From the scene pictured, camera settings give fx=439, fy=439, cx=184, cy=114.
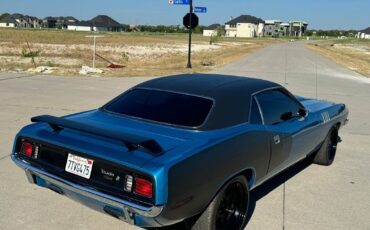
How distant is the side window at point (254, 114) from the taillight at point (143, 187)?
1399mm

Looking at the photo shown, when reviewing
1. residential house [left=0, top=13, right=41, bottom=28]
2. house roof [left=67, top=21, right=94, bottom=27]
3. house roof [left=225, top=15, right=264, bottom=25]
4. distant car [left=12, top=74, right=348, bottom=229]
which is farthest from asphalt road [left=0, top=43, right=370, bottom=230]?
residential house [left=0, top=13, right=41, bottom=28]

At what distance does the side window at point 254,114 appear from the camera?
4000 millimetres

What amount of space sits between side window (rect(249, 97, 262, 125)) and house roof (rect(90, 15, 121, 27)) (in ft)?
562

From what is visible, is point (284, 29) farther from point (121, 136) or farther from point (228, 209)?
point (121, 136)

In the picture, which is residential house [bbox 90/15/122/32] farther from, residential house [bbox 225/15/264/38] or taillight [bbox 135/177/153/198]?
taillight [bbox 135/177/153/198]

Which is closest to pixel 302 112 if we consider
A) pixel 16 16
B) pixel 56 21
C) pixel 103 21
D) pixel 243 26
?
pixel 243 26

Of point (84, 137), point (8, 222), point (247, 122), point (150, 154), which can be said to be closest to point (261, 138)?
point (247, 122)

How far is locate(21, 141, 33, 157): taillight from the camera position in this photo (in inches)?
143

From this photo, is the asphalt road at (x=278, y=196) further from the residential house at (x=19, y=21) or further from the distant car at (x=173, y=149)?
the residential house at (x=19, y=21)

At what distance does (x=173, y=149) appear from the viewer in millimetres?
3166

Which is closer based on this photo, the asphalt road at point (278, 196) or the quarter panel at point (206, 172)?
the quarter panel at point (206, 172)

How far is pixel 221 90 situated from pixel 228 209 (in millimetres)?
1079

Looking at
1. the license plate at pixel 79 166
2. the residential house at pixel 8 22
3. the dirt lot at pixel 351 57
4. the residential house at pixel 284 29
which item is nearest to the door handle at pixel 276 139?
the license plate at pixel 79 166

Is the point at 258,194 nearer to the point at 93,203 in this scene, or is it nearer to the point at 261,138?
the point at 261,138
